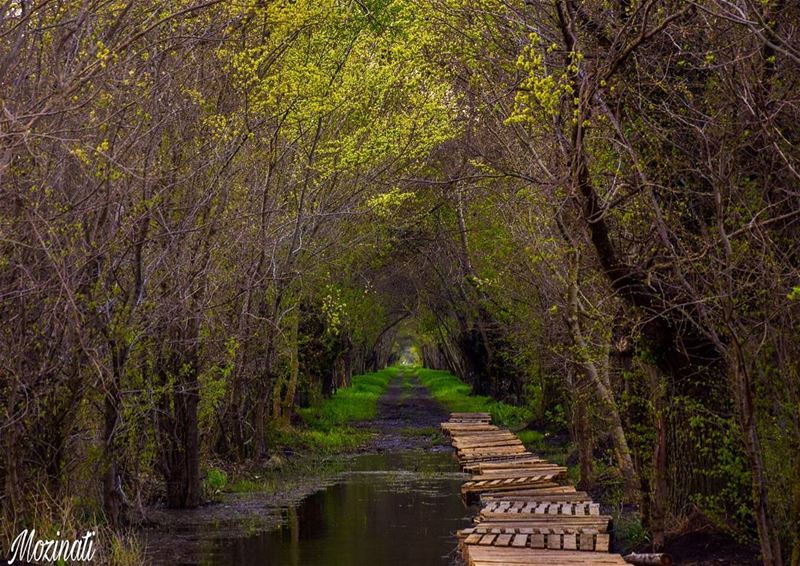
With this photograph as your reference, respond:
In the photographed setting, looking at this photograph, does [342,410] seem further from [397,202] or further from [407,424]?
[397,202]

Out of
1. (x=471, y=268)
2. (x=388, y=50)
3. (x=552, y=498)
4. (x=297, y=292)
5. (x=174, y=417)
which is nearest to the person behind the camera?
(x=552, y=498)

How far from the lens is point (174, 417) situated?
62.1ft

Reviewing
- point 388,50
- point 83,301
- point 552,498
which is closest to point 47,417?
point 83,301

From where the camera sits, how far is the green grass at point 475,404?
38156 mm

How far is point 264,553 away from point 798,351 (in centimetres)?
815

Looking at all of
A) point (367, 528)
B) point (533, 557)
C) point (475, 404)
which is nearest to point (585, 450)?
point (367, 528)

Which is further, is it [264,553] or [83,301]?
[264,553]

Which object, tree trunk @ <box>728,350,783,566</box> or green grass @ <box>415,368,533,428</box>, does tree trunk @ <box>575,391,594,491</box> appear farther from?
green grass @ <box>415,368,533,428</box>

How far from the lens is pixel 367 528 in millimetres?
17578

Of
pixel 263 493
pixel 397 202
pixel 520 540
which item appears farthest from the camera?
pixel 397 202

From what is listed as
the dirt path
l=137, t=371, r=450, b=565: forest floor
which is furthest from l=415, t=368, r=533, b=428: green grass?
l=137, t=371, r=450, b=565: forest floor

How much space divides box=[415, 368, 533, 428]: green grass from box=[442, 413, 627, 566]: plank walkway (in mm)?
15050

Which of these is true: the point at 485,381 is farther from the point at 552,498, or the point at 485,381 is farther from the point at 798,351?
the point at 798,351

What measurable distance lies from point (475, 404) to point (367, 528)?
31.4 meters
